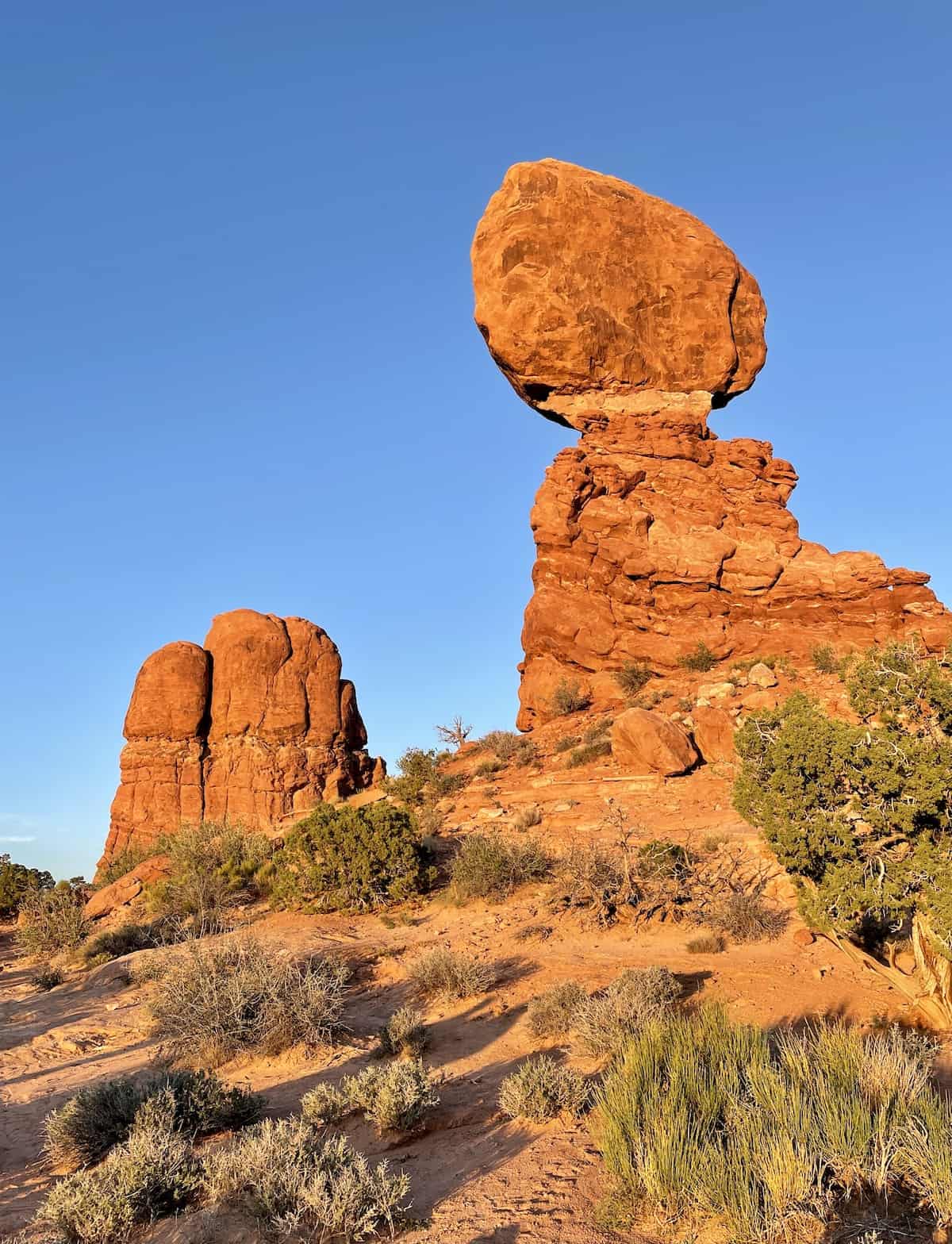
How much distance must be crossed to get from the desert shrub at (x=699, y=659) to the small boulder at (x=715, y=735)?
19.6ft

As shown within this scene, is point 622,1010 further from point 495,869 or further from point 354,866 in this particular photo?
point 354,866

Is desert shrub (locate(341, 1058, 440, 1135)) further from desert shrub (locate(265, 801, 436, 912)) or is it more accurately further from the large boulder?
the large boulder

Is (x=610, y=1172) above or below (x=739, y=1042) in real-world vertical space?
below

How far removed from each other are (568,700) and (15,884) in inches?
683

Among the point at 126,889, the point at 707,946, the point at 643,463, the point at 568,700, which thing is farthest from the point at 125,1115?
the point at 643,463

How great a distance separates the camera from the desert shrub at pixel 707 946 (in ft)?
35.2

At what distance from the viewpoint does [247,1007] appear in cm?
933

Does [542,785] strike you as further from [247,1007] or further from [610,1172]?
[610,1172]

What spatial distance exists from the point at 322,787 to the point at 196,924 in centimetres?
1074

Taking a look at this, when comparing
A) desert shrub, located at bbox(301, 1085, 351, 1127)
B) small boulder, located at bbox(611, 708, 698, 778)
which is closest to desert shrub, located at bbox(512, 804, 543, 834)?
small boulder, located at bbox(611, 708, 698, 778)

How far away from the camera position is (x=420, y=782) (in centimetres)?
2308

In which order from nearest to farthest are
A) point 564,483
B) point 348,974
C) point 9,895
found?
point 348,974 → point 9,895 → point 564,483

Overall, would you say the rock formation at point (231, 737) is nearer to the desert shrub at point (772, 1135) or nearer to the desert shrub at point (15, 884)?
the desert shrub at point (15, 884)

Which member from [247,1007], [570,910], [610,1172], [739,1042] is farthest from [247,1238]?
[570,910]
